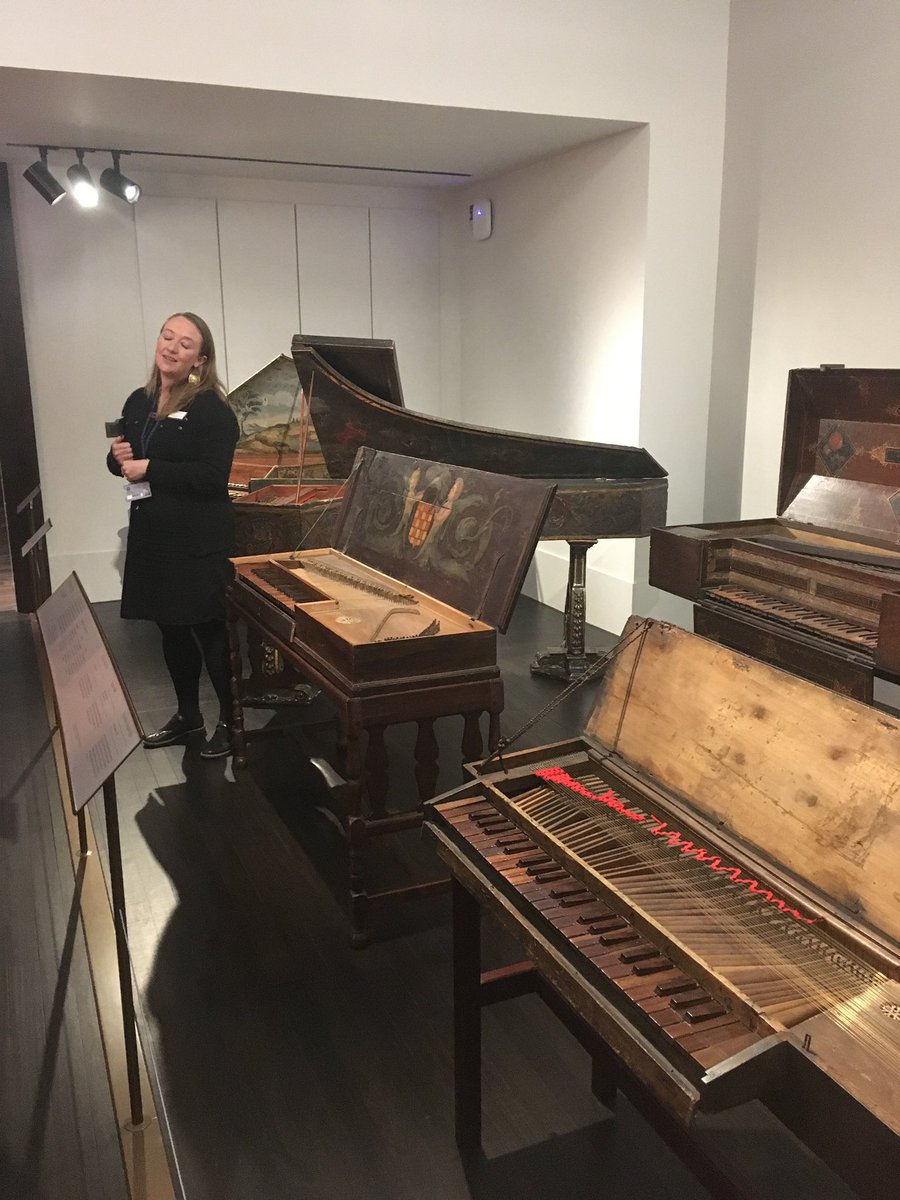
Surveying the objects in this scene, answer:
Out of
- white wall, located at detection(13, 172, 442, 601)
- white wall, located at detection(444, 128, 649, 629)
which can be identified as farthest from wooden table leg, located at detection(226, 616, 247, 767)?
white wall, located at detection(13, 172, 442, 601)

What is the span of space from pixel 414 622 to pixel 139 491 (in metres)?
1.40

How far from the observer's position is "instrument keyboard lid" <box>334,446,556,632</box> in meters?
2.74

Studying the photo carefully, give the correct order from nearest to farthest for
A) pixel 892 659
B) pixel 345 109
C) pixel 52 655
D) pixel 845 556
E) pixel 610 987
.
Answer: pixel 610 987 → pixel 52 655 → pixel 892 659 → pixel 845 556 → pixel 345 109

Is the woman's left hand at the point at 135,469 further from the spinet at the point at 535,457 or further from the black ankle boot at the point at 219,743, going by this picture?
the black ankle boot at the point at 219,743

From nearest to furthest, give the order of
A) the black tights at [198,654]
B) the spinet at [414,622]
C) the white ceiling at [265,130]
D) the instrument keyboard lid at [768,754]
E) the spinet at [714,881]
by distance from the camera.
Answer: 1. the spinet at [714,881]
2. the instrument keyboard lid at [768,754]
3. the spinet at [414,622]
4. the black tights at [198,654]
5. the white ceiling at [265,130]

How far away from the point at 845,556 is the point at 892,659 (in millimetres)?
639

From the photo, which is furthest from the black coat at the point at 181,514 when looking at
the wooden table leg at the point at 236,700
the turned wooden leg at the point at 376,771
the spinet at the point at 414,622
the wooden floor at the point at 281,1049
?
the turned wooden leg at the point at 376,771

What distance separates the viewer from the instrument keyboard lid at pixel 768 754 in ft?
4.74

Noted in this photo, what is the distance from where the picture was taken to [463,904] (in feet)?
6.24

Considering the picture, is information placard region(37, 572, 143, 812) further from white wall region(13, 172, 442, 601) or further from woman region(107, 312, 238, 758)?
white wall region(13, 172, 442, 601)

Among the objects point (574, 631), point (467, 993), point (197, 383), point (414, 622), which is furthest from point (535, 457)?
point (467, 993)

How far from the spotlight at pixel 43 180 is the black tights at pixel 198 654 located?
311 cm

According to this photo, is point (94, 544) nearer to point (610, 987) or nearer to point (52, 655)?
point (52, 655)

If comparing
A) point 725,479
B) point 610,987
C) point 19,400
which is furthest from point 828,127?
point 19,400
